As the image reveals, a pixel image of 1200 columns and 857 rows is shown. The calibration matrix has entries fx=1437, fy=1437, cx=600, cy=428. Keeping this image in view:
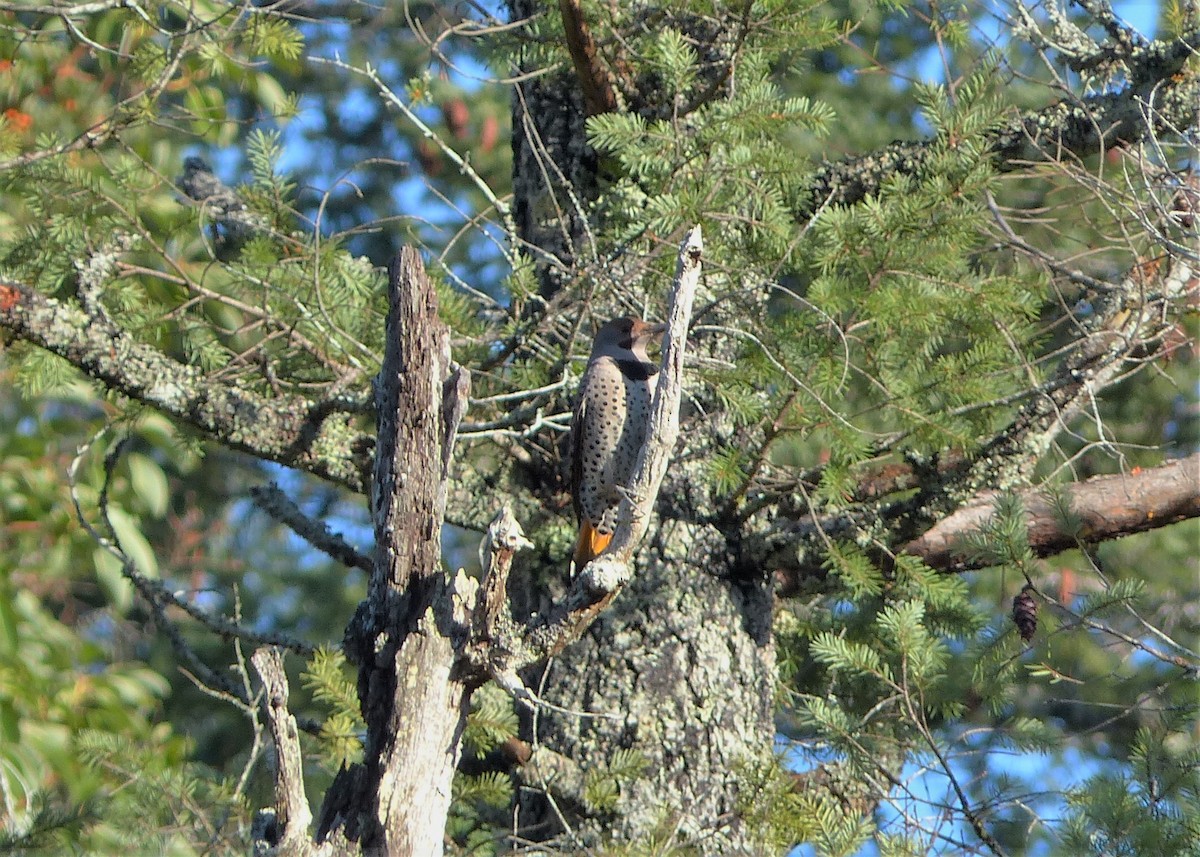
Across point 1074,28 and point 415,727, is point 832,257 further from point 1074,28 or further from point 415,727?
point 415,727

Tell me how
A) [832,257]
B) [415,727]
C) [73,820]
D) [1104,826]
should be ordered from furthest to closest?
[73,820] → [832,257] → [1104,826] → [415,727]

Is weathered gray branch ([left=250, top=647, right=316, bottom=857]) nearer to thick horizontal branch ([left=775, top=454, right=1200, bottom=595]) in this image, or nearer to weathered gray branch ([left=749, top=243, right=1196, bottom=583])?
weathered gray branch ([left=749, top=243, right=1196, bottom=583])

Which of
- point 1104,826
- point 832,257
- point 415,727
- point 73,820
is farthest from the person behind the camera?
point 73,820

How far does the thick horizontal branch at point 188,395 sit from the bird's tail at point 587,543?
31.0 inches

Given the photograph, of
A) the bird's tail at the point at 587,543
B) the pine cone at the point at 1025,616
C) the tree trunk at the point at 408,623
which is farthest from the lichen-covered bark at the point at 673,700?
the tree trunk at the point at 408,623

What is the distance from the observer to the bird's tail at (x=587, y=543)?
480 centimetres

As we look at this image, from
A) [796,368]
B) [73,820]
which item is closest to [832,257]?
[796,368]

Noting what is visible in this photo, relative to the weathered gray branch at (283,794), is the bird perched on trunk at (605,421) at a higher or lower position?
higher

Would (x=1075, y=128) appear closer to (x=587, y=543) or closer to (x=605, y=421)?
(x=605, y=421)

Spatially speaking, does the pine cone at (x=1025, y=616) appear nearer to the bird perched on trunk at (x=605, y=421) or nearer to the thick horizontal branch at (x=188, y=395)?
the bird perched on trunk at (x=605, y=421)

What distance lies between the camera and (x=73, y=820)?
4.45 meters

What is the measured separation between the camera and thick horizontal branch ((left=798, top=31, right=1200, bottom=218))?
463cm

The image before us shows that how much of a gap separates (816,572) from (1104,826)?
1.38 metres

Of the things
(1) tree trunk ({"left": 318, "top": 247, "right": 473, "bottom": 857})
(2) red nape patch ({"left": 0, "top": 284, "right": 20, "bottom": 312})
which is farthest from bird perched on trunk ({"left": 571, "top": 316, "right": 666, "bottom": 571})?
(2) red nape patch ({"left": 0, "top": 284, "right": 20, "bottom": 312})
